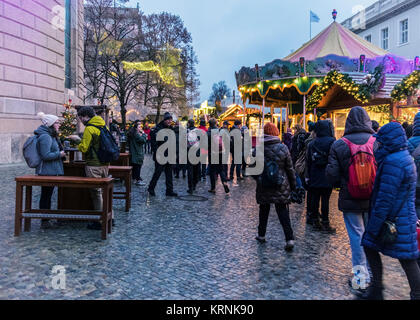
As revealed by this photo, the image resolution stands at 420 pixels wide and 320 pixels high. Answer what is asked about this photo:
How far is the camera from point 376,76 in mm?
10039

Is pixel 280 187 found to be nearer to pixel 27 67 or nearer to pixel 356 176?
pixel 356 176

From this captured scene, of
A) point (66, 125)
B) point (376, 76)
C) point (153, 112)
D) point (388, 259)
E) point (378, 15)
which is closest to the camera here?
point (388, 259)

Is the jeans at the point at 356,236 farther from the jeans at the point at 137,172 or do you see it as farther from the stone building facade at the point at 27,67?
the stone building facade at the point at 27,67

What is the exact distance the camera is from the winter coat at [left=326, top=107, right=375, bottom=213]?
4027 mm

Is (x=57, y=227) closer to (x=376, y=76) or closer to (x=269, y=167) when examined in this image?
(x=269, y=167)

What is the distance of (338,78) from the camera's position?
1124 centimetres

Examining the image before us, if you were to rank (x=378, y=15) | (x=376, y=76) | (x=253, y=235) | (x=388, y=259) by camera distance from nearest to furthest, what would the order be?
(x=388, y=259) → (x=253, y=235) → (x=376, y=76) → (x=378, y=15)

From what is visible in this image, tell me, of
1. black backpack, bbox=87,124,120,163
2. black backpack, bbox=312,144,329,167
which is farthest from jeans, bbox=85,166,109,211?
black backpack, bbox=312,144,329,167

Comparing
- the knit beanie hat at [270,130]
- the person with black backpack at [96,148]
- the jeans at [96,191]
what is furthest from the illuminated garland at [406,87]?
the jeans at [96,191]

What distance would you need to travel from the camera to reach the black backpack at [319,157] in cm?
615

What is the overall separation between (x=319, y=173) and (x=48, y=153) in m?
4.39

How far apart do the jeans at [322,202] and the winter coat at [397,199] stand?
3.02 metres

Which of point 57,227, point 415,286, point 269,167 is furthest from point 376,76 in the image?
point 57,227
